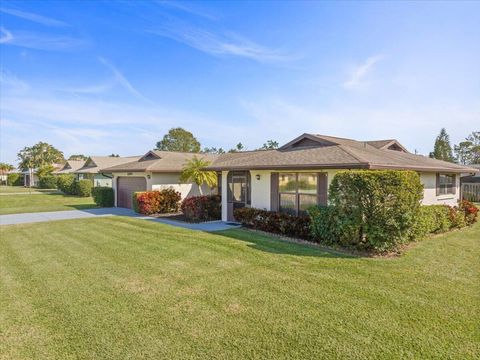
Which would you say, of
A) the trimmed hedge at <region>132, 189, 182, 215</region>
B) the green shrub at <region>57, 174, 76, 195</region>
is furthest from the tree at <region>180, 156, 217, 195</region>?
the green shrub at <region>57, 174, 76, 195</region>

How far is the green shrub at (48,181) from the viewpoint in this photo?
4322 cm

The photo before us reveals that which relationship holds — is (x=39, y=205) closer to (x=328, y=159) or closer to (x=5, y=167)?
(x=328, y=159)

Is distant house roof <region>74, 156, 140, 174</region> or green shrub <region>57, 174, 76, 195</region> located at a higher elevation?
distant house roof <region>74, 156, 140, 174</region>

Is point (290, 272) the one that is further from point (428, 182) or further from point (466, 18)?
point (466, 18)

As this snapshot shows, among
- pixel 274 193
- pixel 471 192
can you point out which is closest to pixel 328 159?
pixel 274 193

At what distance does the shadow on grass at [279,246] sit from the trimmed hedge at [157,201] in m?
6.97

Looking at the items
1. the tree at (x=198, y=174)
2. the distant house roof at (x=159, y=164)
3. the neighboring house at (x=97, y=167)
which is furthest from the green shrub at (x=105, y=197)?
the neighboring house at (x=97, y=167)

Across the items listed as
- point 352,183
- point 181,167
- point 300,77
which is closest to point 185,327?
point 352,183

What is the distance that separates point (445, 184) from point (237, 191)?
33.1ft

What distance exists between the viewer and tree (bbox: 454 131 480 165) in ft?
191

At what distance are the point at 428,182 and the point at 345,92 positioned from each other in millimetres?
5916

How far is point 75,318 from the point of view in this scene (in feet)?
15.4

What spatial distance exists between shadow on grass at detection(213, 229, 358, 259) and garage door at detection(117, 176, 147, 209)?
380 inches

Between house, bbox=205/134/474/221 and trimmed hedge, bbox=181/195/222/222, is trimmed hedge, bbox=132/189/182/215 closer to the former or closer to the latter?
trimmed hedge, bbox=181/195/222/222
